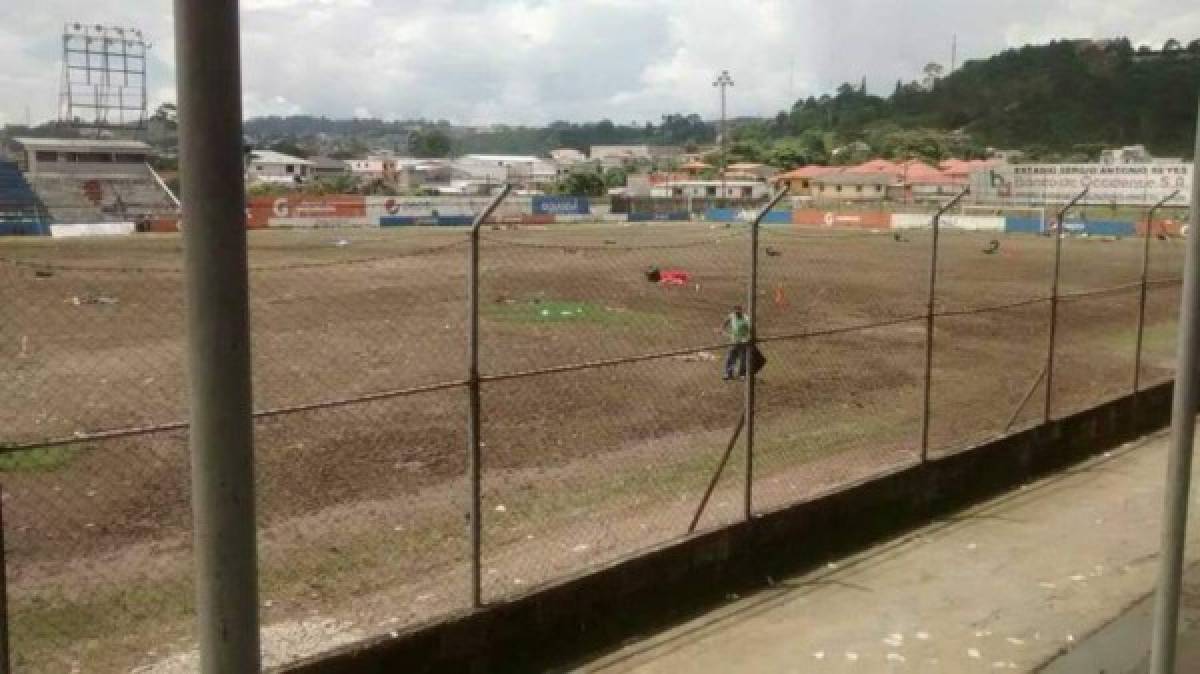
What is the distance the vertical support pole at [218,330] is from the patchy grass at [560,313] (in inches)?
818

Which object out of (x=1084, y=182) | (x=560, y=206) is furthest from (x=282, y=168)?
(x=1084, y=182)

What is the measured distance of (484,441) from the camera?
12352 mm

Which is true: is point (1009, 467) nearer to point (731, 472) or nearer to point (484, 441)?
point (731, 472)

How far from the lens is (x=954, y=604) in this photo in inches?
298

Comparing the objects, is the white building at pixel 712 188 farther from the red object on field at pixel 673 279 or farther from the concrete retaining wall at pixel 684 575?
the concrete retaining wall at pixel 684 575

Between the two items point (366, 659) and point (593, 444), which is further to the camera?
point (593, 444)

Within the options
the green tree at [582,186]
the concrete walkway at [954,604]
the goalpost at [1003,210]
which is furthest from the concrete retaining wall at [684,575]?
the green tree at [582,186]

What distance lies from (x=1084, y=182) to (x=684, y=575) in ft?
290

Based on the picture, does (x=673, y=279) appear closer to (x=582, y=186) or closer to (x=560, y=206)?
(x=560, y=206)

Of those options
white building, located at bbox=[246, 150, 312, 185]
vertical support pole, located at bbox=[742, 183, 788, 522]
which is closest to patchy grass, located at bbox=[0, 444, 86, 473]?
vertical support pole, located at bbox=[742, 183, 788, 522]

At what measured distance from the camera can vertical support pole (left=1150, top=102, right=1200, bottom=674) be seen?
4.69 m

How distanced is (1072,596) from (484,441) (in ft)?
21.3

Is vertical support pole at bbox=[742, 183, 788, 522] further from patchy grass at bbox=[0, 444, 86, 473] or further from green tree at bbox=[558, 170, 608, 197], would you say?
green tree at bbox=[558, 170, 608, 197]

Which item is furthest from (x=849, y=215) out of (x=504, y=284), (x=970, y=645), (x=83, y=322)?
(x=970, y=645)
